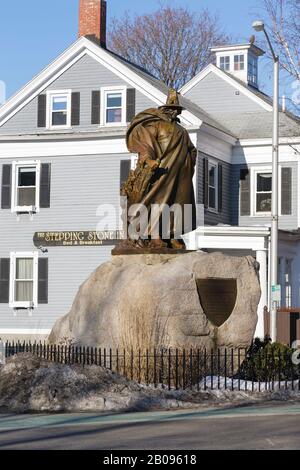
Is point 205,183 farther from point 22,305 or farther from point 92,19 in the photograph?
point 22,305

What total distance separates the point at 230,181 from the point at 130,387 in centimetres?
2676

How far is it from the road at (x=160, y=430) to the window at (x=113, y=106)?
82.3 feet

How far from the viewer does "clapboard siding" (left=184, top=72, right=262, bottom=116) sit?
43.4 metres

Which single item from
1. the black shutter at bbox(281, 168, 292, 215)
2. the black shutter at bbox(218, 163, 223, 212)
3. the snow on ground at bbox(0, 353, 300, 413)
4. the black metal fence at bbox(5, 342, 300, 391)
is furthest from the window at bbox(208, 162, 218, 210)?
the snow on ground at bbox(0, 353, 300, 413)

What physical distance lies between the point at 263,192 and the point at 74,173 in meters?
7.60

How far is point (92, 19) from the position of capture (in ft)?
131

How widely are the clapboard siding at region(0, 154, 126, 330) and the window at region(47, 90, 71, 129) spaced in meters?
1.44

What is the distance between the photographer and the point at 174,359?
1559 centimetres

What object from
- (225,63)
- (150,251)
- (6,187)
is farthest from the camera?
(225,63)

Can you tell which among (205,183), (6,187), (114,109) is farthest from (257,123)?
(6,187)

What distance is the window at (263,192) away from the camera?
4022 cm

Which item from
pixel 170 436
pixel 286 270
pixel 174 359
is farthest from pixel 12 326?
pixel 170 436

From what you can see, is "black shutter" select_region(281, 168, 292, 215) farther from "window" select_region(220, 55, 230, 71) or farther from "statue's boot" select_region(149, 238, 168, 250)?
"statue's boot" select_region(149, 238, 168, 250)

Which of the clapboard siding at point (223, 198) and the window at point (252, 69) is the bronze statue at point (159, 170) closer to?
the clapboard siding at point (223, 198)
